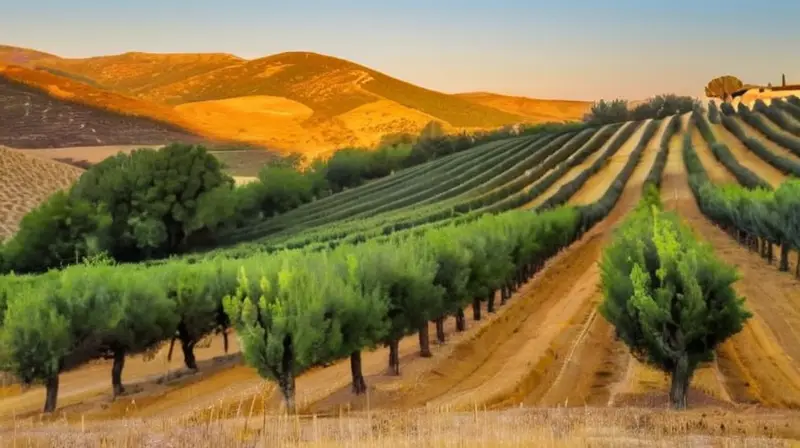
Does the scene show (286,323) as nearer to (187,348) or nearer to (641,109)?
(187,348)

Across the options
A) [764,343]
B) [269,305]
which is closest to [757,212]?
[764,343]

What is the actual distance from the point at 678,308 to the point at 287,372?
11697mm

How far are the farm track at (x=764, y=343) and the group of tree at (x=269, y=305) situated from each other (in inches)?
437

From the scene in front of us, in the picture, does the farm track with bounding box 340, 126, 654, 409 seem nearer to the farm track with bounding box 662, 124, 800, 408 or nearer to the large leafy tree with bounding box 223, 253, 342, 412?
the large leafy tree with bounding box 223, 253, 342, 412

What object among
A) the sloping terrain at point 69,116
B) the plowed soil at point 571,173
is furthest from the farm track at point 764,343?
the sloping terrain at point 69,116

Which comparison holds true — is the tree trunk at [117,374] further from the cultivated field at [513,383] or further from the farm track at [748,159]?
the farm track at [748,159]

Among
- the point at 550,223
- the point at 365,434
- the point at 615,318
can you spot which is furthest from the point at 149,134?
the point at 365,434

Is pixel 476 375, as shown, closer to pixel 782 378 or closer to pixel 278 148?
pixel 782 378

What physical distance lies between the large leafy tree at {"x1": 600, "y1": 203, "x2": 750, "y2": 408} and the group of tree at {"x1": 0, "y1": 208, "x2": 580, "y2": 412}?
8.23 meters

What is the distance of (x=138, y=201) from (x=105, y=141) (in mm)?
61567

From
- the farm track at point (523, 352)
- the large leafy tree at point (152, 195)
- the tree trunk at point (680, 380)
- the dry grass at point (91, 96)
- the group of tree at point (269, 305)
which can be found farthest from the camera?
the dry grass at point (91, 96)

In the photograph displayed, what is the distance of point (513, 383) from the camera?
3092 centimetres

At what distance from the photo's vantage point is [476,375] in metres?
33.8

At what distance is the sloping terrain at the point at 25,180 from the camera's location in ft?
388
